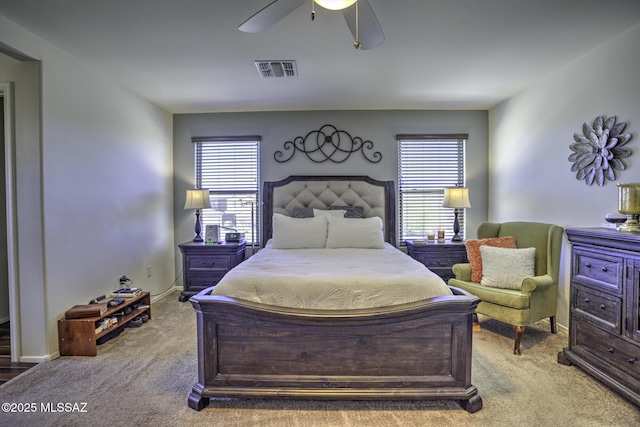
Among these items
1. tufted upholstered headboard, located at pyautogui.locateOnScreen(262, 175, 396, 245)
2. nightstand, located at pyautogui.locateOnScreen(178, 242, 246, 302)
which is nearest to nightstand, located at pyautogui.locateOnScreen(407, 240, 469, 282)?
tufted upholstered headboard, located at pyautogui.locateOnScreen(262, 175, 396, 245)

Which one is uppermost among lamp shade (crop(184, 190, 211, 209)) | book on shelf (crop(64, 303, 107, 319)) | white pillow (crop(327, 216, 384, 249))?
lamp shade (crop(184, 190, 211, 209))

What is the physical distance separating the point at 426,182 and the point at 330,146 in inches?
58.5

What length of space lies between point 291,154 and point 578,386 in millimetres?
3814

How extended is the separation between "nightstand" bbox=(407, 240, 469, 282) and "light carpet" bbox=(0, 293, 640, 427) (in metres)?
1.45

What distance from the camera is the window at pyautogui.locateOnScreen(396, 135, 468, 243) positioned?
458 cm

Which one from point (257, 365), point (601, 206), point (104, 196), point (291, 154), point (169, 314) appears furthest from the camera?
point (291, 154)

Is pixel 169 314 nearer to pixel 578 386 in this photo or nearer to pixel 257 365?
pixel 257 365

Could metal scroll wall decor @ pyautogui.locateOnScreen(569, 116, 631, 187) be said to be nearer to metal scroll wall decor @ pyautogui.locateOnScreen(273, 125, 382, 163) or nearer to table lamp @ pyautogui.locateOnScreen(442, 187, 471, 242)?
table lamp @ pyautogui.locateOnScreen(442, 187, 471, 242)

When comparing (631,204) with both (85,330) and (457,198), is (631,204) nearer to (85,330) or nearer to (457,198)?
(457,198)

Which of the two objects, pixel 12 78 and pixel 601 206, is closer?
pixel 12 78

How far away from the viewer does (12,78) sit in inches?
102

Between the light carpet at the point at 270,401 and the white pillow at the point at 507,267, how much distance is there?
1.91ft

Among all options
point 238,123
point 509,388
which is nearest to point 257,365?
point 509,388

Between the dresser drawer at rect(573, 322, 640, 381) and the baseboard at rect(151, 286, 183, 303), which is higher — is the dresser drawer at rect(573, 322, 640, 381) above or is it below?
above
